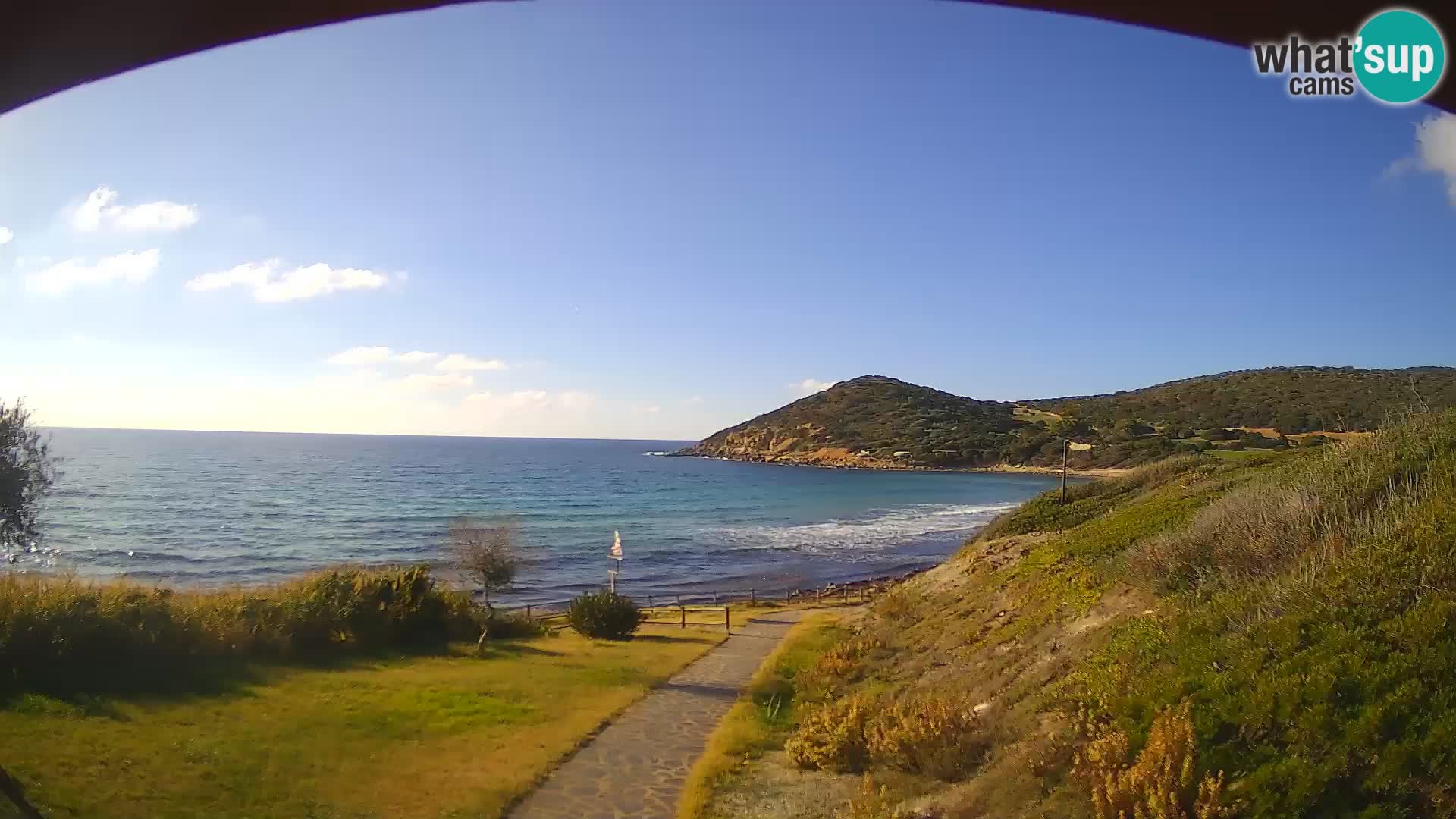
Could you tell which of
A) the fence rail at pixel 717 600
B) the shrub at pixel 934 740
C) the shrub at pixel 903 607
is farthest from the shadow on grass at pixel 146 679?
the fence rail at pixel 717 600

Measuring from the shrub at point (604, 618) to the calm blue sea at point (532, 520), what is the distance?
325cm

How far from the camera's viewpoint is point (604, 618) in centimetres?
2269

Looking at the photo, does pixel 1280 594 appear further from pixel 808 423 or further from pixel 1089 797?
pixel 808 423

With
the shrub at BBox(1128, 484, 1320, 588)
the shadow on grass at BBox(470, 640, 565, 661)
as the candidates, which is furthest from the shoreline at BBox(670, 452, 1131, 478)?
the shrub at BBox(1128, 484, 1320, 588)

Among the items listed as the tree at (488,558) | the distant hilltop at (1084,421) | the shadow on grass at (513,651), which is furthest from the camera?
the distant hilltop at (1084,421)

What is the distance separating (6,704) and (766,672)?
37.7ft

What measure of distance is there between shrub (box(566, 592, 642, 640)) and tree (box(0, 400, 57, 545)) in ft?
40.1

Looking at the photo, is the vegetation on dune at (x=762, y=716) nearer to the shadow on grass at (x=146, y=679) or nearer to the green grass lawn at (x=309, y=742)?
the green grass lawn at (x=309, y=742)

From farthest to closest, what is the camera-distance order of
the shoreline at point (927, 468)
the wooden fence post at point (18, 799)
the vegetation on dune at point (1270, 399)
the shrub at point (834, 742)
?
1. the shoreline at point (927, 468)
2. the vegetation on dune at point (1270, 399)
3. the shrub at point (834, 742)
4. the wooden fence post at point (18, 799)

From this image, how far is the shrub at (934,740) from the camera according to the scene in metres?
7.65

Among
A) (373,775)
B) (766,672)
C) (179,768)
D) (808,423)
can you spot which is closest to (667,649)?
(766,672)

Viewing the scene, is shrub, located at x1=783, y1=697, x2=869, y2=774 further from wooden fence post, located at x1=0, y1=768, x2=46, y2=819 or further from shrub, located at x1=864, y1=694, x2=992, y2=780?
wooden fence post, located at x1=0, y1=768, x2=46, y2=819

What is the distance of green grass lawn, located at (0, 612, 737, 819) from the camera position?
832cm

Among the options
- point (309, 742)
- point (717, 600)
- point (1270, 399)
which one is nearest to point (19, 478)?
point (309, 742)
